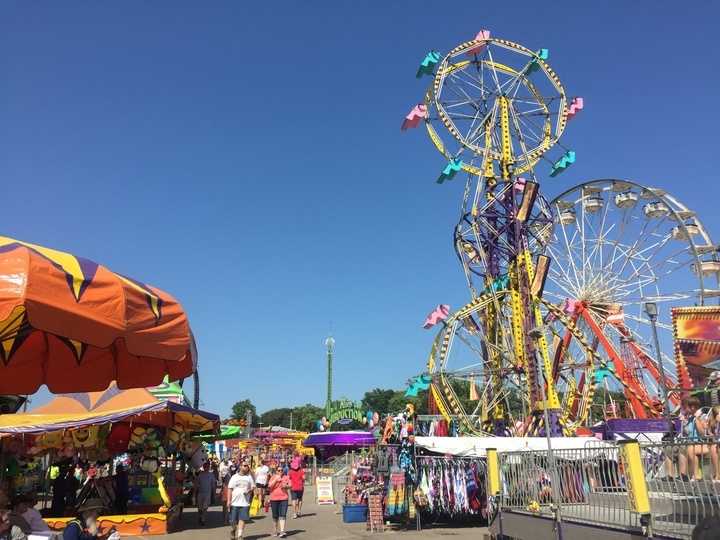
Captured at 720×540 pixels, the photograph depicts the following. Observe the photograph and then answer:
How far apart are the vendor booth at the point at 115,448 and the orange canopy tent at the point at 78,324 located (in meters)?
7.58

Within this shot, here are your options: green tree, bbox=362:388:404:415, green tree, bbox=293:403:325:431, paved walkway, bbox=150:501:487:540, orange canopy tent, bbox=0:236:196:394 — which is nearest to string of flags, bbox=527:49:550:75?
paved walkway, bbox=150:501:487:540

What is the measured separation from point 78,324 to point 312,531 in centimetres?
1158

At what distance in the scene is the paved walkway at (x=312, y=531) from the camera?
41.0 ft

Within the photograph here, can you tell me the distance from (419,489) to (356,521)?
9.63 feet

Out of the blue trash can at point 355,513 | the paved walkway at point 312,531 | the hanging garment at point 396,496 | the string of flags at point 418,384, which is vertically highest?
the string of flags at point 418,384

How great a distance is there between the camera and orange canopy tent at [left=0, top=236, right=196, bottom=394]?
348 cm

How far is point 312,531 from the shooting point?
1363 cm

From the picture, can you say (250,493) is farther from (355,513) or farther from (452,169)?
(452,169)

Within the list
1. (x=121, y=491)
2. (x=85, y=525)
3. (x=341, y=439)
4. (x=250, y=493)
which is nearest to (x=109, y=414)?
(x=121, y=491)

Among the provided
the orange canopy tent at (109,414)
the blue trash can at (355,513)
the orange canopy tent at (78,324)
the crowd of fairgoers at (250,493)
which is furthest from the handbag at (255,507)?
the orange canopy tent at (78,324)

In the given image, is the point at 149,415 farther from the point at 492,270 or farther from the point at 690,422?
the point at 492,270

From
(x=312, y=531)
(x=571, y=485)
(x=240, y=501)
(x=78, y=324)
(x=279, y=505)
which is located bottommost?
(x=312, y=531)

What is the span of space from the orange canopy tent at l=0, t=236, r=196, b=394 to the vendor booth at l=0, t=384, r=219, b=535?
7583mm

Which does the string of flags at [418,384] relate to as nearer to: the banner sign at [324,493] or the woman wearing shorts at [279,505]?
the banner sign at [324,493]
